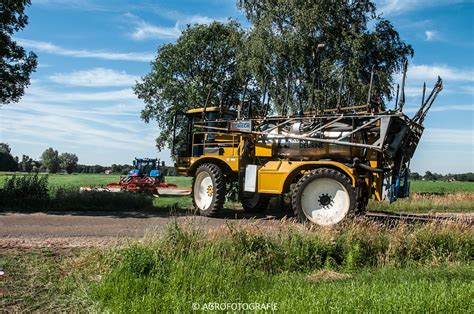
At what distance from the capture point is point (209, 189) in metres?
15.1

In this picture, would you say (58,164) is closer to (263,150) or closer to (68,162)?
(68,162)

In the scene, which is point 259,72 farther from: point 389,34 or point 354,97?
point 389,34

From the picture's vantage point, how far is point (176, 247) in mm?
7547

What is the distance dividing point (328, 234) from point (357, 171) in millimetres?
4010

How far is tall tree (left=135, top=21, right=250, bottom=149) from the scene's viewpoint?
41.8 meters

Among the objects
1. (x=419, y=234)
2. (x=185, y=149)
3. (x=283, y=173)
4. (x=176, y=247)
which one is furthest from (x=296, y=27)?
(x=176, y=247)

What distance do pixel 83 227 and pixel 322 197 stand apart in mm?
5879

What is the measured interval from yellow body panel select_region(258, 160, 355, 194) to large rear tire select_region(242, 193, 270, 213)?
296cm

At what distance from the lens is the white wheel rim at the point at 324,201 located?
40.1ft

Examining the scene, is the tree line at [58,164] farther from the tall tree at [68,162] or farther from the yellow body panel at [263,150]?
the yellow body panel at [263,150]

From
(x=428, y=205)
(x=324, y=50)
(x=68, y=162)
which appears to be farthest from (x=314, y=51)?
(x=68, y=162)

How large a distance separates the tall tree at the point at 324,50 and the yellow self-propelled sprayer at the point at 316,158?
10782 millimetres

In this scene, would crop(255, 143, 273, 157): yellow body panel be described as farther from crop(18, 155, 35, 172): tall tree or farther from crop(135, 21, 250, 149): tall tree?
crop(18, 155, 35, 172): tall tree

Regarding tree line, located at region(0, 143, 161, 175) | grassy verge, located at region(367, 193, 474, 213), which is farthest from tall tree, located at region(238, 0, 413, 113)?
tree line, located at region(0, 143, 161, 175)
